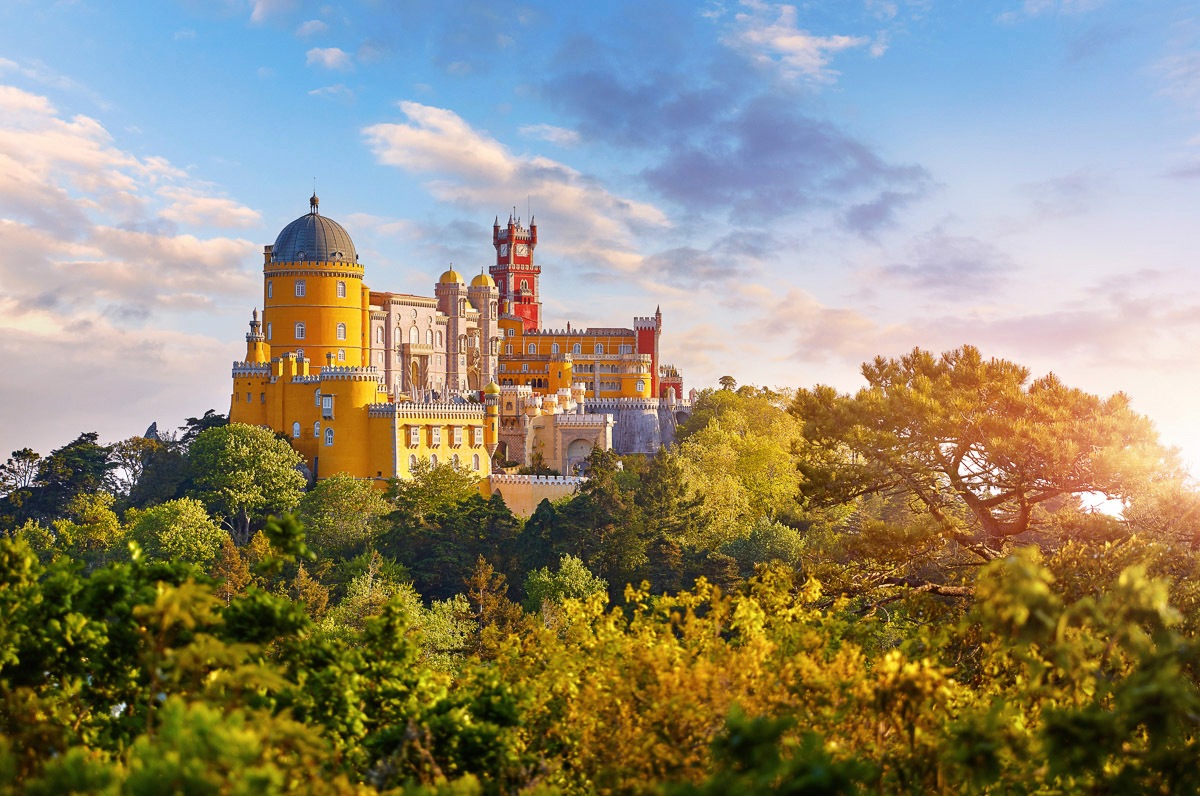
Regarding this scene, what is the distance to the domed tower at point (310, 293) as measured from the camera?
62.6 m

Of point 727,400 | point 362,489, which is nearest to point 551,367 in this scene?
point 727,400

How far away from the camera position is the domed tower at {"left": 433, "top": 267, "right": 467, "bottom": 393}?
73875 mm

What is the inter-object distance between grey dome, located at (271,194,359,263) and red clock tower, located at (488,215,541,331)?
25197mm

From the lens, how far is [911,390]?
76.0ft

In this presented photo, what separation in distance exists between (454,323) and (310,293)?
13.2 metres

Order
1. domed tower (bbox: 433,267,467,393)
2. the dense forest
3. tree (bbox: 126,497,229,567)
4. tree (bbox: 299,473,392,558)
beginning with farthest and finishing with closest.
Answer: domed tower (bbox: 433,267,467,393)
tree (bbox: 299,473,392,558)
tree (bbox: 126,497,229,567)
the dense forest

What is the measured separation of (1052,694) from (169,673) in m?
8.85

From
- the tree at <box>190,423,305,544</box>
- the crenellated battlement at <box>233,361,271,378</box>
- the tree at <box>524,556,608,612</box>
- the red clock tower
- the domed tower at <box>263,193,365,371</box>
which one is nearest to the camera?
the tree at <box>524,556,608,612</box>

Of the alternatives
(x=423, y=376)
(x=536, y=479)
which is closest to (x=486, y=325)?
(x=423, y=376)

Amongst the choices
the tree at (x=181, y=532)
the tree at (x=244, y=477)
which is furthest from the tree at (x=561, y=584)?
the tree at (x=244, y=477)

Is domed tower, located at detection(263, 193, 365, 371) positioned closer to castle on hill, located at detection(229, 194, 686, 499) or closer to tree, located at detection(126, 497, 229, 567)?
castle on hill, located at detection(229, 194, 686, 499)

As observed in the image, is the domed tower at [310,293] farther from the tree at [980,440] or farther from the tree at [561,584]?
the tree at [980,440]

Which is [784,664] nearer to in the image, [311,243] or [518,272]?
[311,243]

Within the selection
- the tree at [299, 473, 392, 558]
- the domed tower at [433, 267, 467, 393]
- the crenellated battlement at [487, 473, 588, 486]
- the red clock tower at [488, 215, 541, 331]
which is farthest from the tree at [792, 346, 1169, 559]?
the red clock tower at [488, 215, 541, 331]
